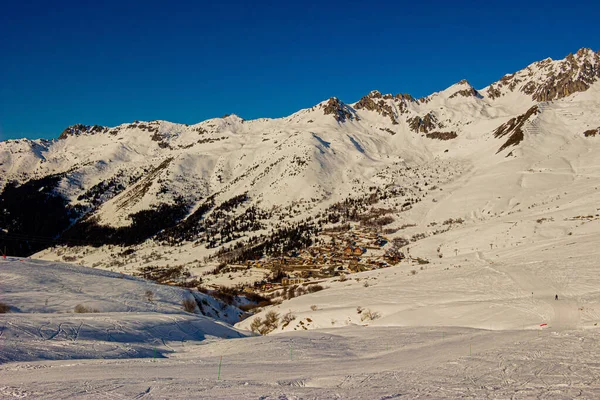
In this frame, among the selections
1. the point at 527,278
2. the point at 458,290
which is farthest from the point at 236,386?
the point at 527,278

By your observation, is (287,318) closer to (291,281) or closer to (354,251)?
(291,281)

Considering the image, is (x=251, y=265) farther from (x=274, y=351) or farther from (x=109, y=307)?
(x=274, y=351)

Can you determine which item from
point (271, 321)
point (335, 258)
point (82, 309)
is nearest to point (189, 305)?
point (271, 321)

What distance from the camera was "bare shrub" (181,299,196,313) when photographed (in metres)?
49.6

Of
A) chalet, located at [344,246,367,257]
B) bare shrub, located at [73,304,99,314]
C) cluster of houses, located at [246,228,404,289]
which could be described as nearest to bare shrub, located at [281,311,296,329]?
bare shrub, located at [73,304,99,314]

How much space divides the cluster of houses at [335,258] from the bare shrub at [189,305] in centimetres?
5680

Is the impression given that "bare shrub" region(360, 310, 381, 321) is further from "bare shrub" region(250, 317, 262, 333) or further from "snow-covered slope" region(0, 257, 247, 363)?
"bare shrub" region(250, 317, 262, 333)

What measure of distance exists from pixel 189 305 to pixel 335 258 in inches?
3392

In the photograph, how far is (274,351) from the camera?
1947cm

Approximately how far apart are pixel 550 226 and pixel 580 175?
101874 millimetres

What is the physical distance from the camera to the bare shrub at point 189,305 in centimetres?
4956

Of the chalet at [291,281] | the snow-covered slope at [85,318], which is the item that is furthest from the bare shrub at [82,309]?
the chalet at [291,281]

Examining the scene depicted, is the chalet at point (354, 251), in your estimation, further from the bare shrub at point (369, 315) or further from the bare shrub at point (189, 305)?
the bare shrub at point (369, 315)

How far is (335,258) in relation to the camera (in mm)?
132125
